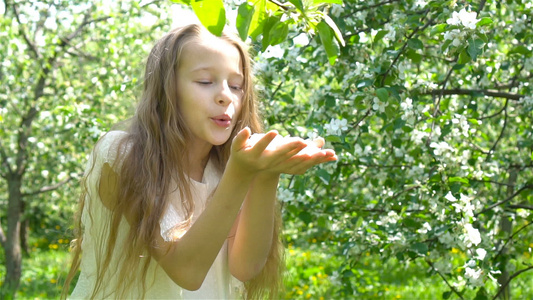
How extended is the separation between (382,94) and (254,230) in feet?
2.50

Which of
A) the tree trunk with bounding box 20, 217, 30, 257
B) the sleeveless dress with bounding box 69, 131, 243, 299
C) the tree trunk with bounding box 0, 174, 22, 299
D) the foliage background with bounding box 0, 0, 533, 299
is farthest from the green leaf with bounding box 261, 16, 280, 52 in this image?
the tree trunk with bounding box 20, 217, 30, 257

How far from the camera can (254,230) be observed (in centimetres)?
144

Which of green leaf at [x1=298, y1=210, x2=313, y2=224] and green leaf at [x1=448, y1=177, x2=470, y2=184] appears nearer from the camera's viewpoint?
green leaf at [x1=448, y1=177, x2=470, y2=184]

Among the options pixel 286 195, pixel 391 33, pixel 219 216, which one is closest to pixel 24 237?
pixel 286 195

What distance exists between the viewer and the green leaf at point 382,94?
2.00m

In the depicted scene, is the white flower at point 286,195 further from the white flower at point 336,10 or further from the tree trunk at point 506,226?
the tree trunk at point 506,226

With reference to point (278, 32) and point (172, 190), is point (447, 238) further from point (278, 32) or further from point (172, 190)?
point (278, 32)

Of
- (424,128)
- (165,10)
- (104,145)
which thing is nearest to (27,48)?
(165,10)

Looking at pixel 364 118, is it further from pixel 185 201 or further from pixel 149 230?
pixel 149 230

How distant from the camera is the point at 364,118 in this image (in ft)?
7.57

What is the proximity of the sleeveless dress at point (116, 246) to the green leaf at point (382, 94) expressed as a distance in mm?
691

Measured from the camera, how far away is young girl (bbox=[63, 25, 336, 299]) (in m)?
1.37

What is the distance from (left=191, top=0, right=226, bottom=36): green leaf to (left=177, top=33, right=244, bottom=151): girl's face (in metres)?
0.41

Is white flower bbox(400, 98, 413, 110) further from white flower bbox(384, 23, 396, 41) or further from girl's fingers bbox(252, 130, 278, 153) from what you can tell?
girl's fingers bbox(252, 130, 278, 153)
